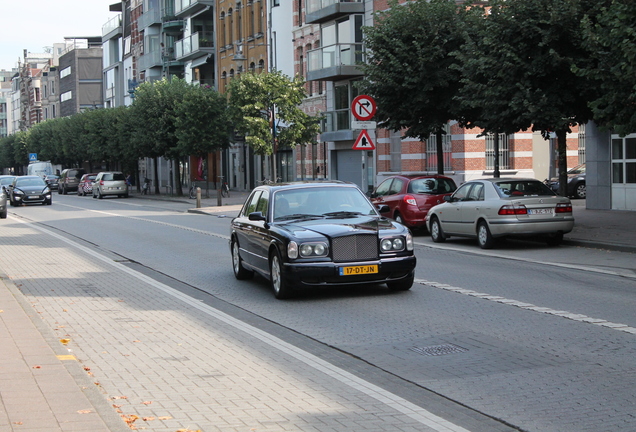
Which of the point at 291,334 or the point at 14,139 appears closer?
the point at 291,334

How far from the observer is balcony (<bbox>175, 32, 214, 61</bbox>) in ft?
219

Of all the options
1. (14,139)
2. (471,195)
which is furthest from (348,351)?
(14,139)

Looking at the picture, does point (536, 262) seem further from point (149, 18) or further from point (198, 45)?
point (149, 18)

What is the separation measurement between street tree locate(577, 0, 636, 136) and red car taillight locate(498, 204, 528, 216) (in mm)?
2281

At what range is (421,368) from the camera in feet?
24.8

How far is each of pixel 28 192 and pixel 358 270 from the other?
38846 millimetres

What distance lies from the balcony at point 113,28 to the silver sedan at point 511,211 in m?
84.1

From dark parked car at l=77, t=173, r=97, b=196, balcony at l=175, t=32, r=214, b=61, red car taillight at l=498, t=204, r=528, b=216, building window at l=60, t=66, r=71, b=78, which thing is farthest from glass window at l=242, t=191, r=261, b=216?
building window at l=60, t=66, r=71, b=78

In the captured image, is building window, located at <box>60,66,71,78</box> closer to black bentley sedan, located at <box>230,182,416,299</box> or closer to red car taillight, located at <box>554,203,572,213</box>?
red car taillight, located at <box>554,203,572,213</box>

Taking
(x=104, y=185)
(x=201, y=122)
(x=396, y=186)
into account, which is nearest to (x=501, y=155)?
(x=396, y=186)

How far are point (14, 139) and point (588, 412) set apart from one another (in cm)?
13184

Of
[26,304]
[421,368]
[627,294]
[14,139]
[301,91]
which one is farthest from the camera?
[14,139]

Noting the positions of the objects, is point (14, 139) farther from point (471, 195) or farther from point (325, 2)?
point (471, 195)

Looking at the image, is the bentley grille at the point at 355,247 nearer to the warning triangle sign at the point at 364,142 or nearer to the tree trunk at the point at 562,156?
the tree trunk at the point at 562,156
